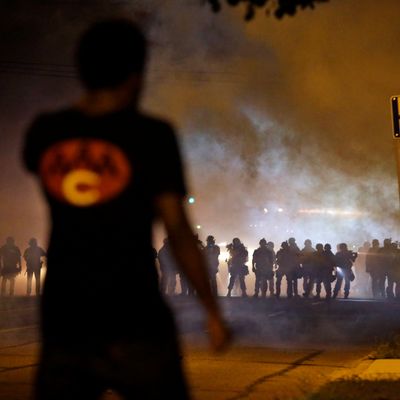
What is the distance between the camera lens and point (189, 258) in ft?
7.58

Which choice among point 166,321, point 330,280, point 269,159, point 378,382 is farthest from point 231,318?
point 269,159

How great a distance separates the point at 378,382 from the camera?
249 inches

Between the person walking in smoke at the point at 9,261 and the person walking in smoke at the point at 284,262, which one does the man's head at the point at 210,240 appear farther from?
the person walking in smoke at the point at 9,261

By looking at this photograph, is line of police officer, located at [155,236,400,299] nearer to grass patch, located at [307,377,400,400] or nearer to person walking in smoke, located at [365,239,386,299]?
person walking in smoke, located at [365,239,386,299]

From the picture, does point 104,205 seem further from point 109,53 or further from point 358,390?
point 358,390

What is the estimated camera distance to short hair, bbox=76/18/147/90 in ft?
7.91

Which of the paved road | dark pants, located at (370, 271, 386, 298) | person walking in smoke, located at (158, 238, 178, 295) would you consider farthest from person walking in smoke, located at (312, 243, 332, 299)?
person walking in smoke, located at (158, 238, 178, 295)

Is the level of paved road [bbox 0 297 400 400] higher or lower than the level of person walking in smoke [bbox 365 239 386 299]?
lower

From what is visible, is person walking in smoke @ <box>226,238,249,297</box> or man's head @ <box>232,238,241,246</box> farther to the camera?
person walking in smoke @ <box>226,238,249,297</box>

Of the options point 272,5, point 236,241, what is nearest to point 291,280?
point 236,241

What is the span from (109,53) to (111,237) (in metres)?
0.54

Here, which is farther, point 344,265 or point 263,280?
point 344,265

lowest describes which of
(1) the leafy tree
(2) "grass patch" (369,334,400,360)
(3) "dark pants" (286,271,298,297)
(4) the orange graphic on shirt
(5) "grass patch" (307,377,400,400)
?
(5) "grass patch" (307,377,400,400)

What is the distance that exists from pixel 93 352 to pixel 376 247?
18.4 metres
